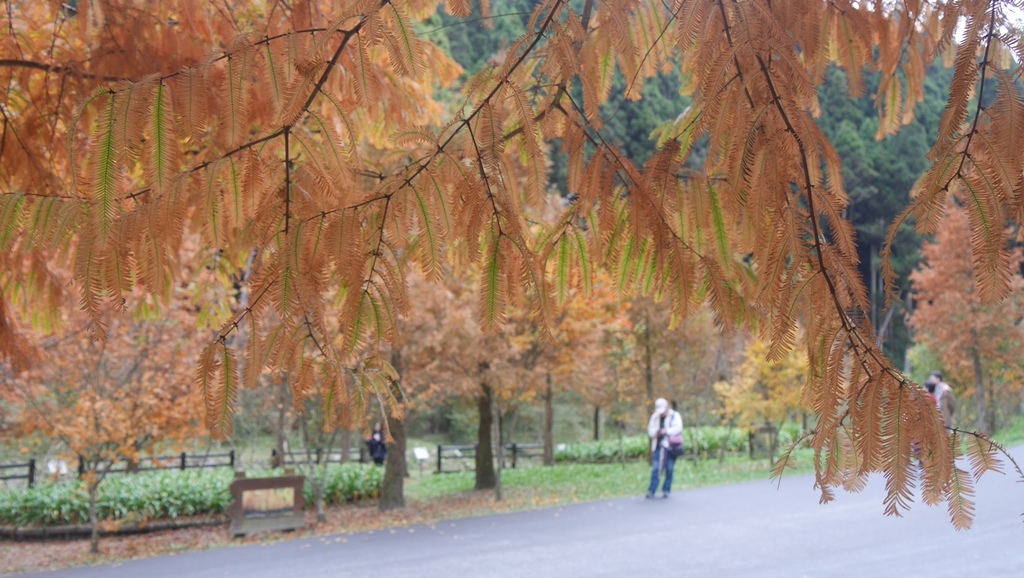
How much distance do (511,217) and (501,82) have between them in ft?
1.19

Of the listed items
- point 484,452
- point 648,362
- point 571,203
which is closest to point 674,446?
point 484,452

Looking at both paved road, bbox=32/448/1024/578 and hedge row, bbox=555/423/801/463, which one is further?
hedge row, bbox=555/423/801/463

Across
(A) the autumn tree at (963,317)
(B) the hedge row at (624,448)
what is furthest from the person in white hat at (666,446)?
(B) the hedge row at (624,448)

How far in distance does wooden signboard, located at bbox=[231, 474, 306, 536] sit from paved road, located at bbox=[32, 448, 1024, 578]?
1503mm

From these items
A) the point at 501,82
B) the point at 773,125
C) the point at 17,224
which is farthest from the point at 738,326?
the point at 17,224

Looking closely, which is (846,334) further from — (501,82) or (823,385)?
(501,82)

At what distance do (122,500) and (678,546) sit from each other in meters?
8.65

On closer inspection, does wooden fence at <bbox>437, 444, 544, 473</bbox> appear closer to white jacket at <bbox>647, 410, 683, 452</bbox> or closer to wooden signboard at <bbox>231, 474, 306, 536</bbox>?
wooden signboard at <bbox>231, 474, 306, 536</bbox>

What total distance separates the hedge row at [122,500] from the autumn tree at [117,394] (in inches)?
44.6

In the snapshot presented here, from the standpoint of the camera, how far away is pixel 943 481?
5.11 ft

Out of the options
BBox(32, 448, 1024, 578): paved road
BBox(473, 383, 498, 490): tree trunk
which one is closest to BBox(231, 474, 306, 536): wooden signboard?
BBox(32, 448, 1024, 578): paved road

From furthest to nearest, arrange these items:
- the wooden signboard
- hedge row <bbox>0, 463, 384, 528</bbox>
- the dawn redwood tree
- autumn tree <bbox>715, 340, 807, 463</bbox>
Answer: autumn tree <bbox>715, 340, 807, 463</bbox>
hedge row <bbox>0, 463, 384, 528</bbox>
the wooden signboard
the dawn redwood tree

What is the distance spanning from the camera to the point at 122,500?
11.3 metres

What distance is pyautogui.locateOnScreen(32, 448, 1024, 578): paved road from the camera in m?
6.07
